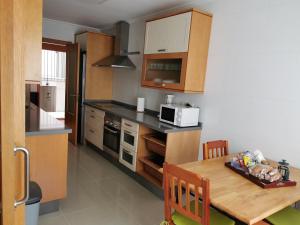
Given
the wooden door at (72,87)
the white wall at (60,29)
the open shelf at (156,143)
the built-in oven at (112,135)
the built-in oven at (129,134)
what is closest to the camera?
the open shelf at (156,143)

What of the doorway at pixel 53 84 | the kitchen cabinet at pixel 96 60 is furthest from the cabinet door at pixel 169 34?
the doorway at pixel 53 84

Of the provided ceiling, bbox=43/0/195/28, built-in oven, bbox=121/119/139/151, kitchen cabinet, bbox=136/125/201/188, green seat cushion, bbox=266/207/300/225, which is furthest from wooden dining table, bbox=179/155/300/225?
ceiling, bbox=43/0/195/28

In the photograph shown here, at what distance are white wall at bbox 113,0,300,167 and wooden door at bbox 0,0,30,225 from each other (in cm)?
211

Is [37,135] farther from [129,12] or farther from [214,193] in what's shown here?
[129,12]

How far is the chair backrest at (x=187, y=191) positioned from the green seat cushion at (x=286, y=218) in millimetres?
→ 557

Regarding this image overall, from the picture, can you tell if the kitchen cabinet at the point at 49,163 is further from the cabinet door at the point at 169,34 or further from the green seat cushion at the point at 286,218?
the green seat cushion at the point at 286,218

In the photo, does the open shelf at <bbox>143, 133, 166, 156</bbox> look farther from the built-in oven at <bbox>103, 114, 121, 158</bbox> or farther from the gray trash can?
the gray trash can

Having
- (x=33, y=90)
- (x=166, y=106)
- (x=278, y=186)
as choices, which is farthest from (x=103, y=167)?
(x=278, y=186)

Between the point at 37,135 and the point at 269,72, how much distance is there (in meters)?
2.26

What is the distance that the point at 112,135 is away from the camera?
373 cm

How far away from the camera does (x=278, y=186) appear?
1.58 metres

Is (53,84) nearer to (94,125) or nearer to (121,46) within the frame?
(94,125)

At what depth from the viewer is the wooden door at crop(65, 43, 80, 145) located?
4.38m

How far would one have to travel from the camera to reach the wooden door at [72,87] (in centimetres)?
438
